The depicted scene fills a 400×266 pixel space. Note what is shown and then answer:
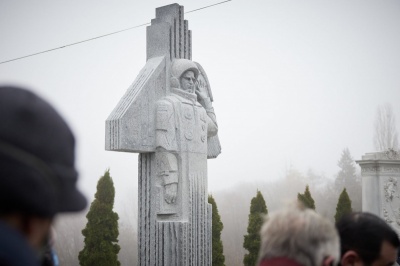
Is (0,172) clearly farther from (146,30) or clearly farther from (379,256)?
(146,30)

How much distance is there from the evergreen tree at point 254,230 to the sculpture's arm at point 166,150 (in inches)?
226

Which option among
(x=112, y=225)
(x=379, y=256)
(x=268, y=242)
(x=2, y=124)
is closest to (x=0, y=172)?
(x=2, y=124)

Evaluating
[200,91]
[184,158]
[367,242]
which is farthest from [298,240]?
[200,91]

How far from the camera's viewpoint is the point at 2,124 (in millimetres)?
838

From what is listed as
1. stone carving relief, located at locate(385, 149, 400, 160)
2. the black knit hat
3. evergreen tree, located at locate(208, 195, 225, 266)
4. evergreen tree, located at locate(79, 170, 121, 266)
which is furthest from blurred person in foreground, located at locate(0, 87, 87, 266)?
stone carving relief, located at locate(385, 149, 400, 160)

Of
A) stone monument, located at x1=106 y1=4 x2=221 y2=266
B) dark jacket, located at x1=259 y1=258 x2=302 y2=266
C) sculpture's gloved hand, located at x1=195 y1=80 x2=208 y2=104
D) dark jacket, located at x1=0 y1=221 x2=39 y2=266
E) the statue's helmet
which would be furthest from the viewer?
sculpture's gloved hand, located at x1=195 y1=80 x2=208 y2=104

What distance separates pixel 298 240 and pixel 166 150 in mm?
5111

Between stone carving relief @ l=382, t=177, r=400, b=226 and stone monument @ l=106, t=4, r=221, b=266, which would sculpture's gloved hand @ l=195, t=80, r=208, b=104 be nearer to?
stone monument @ l=106, t=4, r=221, b=266

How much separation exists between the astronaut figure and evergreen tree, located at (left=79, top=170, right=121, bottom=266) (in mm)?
3301

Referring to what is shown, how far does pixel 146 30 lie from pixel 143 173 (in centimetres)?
188

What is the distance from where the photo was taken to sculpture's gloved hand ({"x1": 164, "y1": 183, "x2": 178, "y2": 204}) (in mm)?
6703

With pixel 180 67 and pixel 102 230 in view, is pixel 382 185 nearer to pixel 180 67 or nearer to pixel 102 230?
pixel 102 230

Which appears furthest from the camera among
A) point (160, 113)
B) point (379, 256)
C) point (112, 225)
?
point (112, 225)

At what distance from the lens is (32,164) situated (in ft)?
2.72
